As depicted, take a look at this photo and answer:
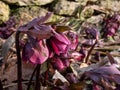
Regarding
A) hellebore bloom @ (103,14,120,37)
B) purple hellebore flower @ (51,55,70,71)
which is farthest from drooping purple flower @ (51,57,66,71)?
hellebore bloom @ (103,14,120,37)

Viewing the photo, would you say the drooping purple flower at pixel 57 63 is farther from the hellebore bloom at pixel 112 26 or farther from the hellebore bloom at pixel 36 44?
the hellebore bloom at pixel 112 26

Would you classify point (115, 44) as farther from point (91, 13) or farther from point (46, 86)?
point (46, 86)

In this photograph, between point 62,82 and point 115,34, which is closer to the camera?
point 62,82

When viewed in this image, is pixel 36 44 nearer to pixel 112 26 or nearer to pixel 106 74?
pixel 106 74

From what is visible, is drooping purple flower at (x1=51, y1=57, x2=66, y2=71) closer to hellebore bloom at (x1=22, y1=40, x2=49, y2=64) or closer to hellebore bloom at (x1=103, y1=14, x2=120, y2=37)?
hellebore bloom at (x1=22, y1=40, x2=49, y2=64)

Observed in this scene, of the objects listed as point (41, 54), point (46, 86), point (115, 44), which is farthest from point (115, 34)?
point (41, 54)

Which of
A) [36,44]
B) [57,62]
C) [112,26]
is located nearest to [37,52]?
[36,44]

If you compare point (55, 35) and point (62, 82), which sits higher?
point (55, 35)

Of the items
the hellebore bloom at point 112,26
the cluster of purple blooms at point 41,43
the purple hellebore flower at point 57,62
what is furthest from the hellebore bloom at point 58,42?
the hellebore bloom at point 112,26
